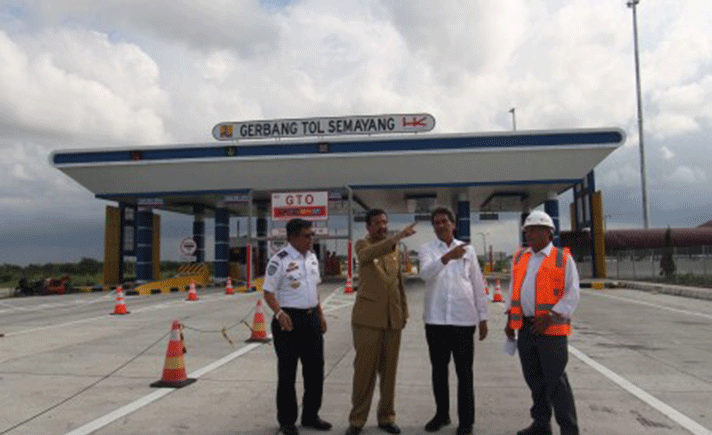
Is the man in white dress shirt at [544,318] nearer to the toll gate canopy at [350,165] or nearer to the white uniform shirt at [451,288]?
the white uniform shirt at [451,288]

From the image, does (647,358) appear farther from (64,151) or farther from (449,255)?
(64,151)

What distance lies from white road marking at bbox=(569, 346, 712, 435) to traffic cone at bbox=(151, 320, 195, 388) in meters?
4.94

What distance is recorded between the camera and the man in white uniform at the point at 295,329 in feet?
17.1

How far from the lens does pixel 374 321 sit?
498 centimetres

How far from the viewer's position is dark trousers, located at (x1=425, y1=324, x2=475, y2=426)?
5.02 m

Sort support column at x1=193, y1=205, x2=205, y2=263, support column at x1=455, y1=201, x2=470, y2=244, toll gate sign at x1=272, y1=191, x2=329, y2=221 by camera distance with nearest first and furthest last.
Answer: toll gate sign at x1=272, y1=191, x2=329, y2=221
support column at x1=455, y1=201, x2=470, y2=244
support column at x1=193, y1=205, x2=205, y2=263

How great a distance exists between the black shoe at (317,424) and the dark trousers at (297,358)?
27mm

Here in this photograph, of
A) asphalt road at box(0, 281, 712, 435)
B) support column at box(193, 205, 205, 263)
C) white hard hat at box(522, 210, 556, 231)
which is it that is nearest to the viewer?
white hard hat at box(522, 210, 556, 231)

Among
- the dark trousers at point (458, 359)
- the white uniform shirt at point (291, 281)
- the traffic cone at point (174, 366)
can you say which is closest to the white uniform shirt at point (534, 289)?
the dark trousers at point (458, 359)

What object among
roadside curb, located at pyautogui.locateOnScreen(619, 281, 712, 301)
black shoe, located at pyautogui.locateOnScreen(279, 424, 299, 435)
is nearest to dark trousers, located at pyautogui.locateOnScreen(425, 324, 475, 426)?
black shoe, located at pyautogui.locateOnScreen(279, 424, 299, 435)

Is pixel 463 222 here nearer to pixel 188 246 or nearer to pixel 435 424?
pixel 188 246

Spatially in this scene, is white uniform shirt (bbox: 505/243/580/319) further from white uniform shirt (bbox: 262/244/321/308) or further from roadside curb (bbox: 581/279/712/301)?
roadside curb (bbox: 581/279/712/301)

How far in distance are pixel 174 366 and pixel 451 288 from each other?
3724mm

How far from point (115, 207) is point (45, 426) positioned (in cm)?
3400
